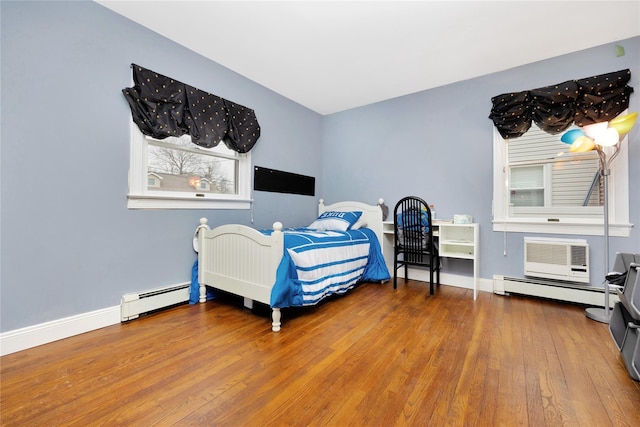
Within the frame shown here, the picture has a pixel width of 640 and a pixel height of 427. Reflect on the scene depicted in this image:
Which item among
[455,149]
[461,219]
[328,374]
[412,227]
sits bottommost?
[328,374]

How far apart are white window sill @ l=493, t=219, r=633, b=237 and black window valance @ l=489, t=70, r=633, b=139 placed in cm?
96

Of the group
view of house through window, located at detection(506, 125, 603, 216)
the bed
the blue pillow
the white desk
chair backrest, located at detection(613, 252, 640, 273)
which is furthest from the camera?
the blue pillow

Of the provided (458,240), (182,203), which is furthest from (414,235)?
(182,203)

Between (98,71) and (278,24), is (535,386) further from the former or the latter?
(98,71)

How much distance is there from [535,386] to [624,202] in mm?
2283

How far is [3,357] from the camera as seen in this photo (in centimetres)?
166

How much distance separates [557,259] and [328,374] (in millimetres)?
2677

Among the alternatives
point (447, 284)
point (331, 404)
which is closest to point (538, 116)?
point (447, 284)

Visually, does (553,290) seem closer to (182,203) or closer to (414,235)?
(414,235)

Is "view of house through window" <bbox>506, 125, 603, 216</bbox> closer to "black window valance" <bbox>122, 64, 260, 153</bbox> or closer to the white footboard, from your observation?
the white footboard

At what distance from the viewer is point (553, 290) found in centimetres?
269

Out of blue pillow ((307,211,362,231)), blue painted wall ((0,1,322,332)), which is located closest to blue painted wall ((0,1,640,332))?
blue painted wall ((0,1,322,332))

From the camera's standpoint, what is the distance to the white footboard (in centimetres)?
212

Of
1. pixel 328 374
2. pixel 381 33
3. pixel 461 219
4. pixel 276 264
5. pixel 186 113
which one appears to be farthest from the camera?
pixel 461 219
